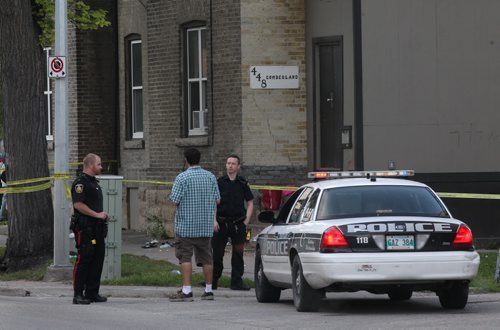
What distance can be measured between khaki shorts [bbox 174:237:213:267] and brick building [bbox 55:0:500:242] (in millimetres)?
5735

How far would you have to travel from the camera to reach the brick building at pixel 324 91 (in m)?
19.5

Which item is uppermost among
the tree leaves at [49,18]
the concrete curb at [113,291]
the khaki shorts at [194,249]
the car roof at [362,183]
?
the tree leaves at [49,18]

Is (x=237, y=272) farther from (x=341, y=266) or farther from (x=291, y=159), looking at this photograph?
(x=291, y=159)

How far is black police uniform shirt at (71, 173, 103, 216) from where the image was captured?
14.1m

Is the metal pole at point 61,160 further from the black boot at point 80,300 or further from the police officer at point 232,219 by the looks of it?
the black boot at point 80,300

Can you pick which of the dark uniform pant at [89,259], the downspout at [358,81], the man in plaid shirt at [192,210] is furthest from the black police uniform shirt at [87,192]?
the downspout at [358,81]

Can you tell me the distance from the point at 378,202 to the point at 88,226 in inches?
139

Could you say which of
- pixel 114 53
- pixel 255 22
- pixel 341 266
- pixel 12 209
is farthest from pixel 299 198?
pixel 114 53

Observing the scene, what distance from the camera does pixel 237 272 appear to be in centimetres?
1566

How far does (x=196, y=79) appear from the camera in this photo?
74.9 ft

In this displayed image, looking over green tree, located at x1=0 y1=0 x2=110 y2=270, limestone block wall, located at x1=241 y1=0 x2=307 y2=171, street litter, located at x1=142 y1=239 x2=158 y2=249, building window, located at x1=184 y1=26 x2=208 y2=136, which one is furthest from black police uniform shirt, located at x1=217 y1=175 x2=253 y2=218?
building window, located at x1=184 y1=26 x2=208 y2=136

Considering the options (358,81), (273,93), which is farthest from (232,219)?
(273,93)

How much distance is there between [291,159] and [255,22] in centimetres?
239

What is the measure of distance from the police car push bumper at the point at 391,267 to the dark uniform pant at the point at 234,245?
145 inches
